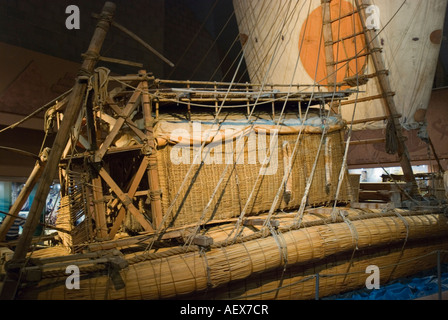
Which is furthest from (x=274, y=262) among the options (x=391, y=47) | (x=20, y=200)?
(x=391, y=47)

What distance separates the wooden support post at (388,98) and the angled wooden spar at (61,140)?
17.1 feet

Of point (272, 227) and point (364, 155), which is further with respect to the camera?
point (364, 155)

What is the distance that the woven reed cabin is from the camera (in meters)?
3.38

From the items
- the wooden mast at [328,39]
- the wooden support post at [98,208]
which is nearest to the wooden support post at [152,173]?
the wooden support post at [98,208]

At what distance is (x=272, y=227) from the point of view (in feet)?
14.3

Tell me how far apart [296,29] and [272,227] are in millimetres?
5557

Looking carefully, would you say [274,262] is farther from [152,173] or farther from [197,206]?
[152,173]

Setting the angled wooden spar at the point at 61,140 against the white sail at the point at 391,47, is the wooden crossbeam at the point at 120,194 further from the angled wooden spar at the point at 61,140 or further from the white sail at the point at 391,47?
the white sail at the point at 391,47

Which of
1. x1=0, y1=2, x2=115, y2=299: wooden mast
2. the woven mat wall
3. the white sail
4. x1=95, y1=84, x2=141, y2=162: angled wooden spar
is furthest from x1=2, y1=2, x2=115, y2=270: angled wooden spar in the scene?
the white sail

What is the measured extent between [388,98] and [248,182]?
11.9 feet

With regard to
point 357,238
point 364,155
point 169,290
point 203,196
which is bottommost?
point 169,290

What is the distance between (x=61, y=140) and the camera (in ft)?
10.6
